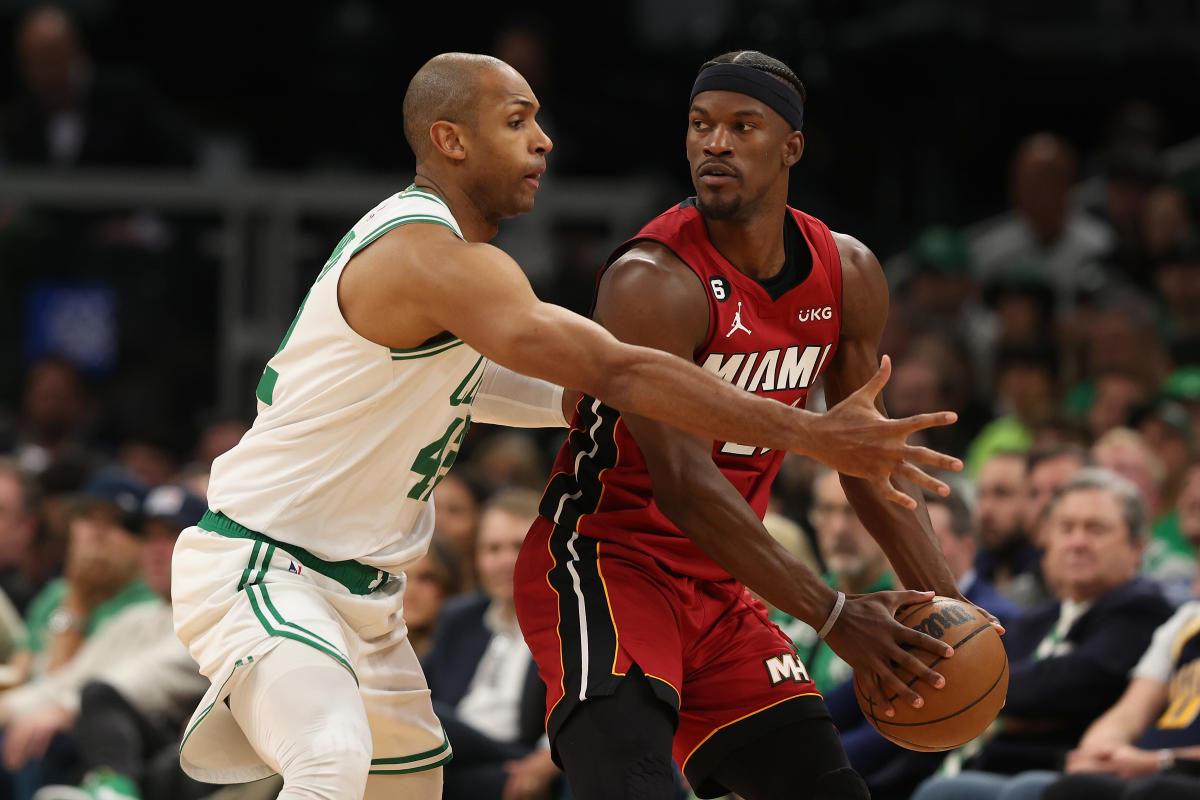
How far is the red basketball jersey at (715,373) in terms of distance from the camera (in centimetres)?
412

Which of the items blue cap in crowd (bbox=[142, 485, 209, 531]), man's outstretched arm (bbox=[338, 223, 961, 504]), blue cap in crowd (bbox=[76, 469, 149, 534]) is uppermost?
man's outstretched arm (bbox=[338, 223, 961, 504])

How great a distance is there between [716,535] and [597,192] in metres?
6.36

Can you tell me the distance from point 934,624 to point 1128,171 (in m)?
6.85

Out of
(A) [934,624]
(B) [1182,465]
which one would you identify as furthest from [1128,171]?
(A) [934,624]

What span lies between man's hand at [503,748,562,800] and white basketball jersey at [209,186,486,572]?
2304 millimetres

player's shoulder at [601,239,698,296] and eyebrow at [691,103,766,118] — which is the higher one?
eyebrow at [691,103,766,118]

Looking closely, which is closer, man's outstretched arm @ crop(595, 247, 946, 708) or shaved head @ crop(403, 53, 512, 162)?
man's outstretched arm @ crop(595, 247, 946, 708)

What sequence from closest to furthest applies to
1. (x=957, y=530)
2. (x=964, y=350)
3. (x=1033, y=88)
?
(x=957, y=530), (x=964, y=350), (x=1033, y=88)

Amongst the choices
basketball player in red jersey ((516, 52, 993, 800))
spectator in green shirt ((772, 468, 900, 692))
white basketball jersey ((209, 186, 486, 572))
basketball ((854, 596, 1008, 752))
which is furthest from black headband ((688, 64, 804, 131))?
spectator in green shirt ((772, 468, 900, 692))

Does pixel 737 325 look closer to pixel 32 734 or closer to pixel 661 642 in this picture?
pixel 661 642

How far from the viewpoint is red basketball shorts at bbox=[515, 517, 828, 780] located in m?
3.97

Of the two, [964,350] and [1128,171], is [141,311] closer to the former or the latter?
[964,350]

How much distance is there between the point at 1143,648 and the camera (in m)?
5.75

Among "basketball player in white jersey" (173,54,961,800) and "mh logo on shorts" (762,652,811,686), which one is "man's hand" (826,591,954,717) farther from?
"basketball player in white jersey" (173,54,961,800)
